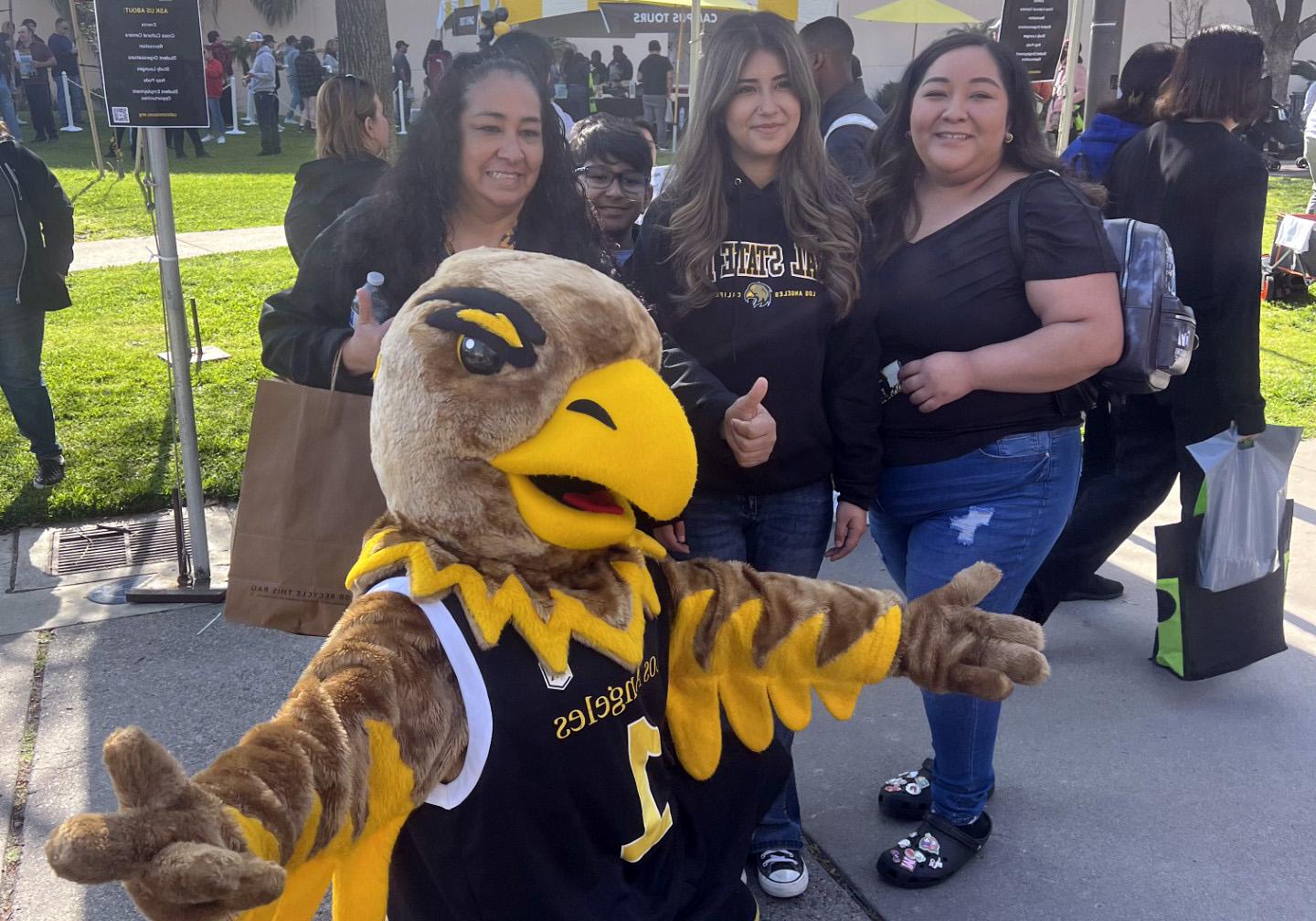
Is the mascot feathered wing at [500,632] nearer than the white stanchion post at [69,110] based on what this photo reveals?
Yes

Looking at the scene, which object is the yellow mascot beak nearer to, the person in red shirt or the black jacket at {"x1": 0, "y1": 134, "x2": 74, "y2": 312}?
the black jacket at {"x1": 0, "y1": 134, "x2": 74, "y2": 312}

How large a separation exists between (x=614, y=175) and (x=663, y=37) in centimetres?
2675

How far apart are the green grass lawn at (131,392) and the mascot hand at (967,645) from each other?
13.4 ft

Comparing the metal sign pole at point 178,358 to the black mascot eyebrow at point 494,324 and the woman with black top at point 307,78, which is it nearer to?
the black mascot eyebrow at point 494,324

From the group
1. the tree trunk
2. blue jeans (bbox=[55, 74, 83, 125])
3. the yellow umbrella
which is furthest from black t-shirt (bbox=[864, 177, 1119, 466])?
blue jeans (bbox=[55, 74, 83, 125])

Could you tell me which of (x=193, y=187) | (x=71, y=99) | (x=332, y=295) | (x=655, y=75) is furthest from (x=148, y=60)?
(x=71, y=99)

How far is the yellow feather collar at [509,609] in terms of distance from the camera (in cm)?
166

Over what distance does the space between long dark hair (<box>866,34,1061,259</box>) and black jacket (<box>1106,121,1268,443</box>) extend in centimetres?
114

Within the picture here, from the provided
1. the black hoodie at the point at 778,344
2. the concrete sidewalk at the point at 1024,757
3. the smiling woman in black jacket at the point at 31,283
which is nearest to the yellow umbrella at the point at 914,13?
the smiling woman in black jacket at the point at 31,283

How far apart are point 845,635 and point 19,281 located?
491cm

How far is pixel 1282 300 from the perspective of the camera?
368 inches

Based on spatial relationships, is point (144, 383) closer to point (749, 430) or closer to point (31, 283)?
point (31, 283)

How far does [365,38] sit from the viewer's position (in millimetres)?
10992

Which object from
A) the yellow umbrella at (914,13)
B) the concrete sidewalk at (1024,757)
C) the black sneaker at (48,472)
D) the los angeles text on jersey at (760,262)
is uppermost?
the yellow umbrella at (914,13)
